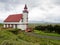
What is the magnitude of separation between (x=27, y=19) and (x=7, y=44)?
3441 centimetres

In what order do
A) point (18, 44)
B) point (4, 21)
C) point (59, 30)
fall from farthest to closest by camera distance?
1. point (4, 21)
2. point (59, 30)
3. point (18, 44)

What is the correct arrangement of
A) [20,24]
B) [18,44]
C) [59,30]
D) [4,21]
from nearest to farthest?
1. [18,44]
2. [59,30]
3. [20,24]
4. [4,21]

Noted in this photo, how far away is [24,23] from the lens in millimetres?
47344

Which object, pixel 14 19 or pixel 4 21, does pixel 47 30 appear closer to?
pixel 14 19

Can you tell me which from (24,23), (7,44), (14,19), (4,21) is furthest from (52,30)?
(7,44)

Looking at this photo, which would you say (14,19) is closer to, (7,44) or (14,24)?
(14,24)

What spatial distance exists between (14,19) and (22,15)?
8.57ft

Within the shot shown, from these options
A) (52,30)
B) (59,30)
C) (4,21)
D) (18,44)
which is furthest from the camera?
(4,21)

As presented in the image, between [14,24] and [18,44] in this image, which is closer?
[18,44]

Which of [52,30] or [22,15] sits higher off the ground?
[22,15]

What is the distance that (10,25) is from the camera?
4994cm

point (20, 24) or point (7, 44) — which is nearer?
point (7, 44)

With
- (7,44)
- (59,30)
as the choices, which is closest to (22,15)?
(59,30)

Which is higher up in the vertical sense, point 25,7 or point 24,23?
point 25,7
